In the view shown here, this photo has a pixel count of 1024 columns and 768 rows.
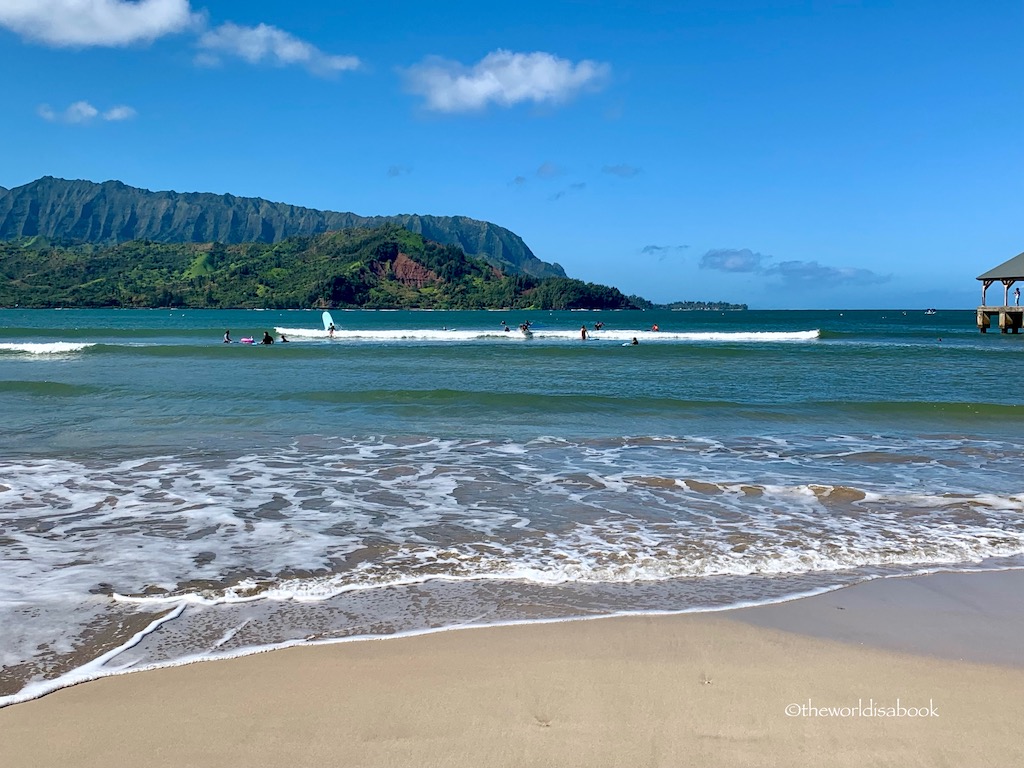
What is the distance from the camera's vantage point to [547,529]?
7516 mm

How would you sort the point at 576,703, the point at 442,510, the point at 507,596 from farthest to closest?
the point at 442,510
the point at 507,596
the point at 576,703

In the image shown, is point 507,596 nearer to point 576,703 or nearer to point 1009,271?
point 576,703

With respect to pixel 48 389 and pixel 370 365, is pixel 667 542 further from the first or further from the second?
pixel 370 365

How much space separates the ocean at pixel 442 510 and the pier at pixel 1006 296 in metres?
37.7

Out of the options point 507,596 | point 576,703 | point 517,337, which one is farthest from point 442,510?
point 517,337

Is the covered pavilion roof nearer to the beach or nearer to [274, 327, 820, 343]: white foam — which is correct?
[274, 327, 820, 343]: white foam

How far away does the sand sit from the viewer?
3521 mm

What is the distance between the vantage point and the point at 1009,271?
51.2m

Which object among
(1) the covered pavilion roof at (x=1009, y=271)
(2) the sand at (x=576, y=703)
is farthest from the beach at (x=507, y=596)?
(1) the covered pavilion roof at (x=1009, y=271)

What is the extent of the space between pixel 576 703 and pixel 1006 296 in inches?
2561

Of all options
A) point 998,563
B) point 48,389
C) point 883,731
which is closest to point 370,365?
point 48,389

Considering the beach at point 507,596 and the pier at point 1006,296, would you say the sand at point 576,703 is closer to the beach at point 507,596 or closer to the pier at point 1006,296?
the beach at point 507,596

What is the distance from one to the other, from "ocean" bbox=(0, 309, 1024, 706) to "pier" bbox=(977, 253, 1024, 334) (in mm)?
37735

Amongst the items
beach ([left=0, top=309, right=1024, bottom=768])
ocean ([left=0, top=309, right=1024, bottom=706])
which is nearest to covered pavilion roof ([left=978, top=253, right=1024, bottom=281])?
ocean ([left=0, top=309, right=1024, bottom=706])
